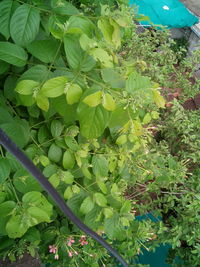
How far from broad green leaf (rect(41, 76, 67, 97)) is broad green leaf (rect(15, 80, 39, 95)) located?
0.05m

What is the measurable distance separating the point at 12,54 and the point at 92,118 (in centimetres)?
27

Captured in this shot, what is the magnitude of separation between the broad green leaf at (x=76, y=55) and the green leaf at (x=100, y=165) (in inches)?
15.1

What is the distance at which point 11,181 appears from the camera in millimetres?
1013

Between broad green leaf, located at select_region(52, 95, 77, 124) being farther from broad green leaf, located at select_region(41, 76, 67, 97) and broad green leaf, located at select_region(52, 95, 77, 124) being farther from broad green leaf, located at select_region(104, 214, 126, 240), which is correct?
broad green leaf, located at select_region(104, 214, 126, 240)

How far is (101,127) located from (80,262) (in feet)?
2.55

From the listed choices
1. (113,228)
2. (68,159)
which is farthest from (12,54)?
(113,228)

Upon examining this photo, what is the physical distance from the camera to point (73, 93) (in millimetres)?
847

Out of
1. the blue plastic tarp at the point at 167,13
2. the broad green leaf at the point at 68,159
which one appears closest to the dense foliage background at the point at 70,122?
the broad green leaf at the point at 68,159

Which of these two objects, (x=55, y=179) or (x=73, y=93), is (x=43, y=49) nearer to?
(x=73, y=93)

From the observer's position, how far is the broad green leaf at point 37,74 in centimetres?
91

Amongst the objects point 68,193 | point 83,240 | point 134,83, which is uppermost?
point 134,83

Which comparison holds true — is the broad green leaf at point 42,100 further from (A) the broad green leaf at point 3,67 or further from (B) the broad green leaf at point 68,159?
(B) the broad green leaf at point 68,159

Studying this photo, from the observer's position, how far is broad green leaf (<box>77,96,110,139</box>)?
2.80 feet

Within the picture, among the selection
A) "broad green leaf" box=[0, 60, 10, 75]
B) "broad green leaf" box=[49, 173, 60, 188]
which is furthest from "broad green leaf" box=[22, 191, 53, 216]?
"broad green leaf" box=[0, 60, 10, 75]
